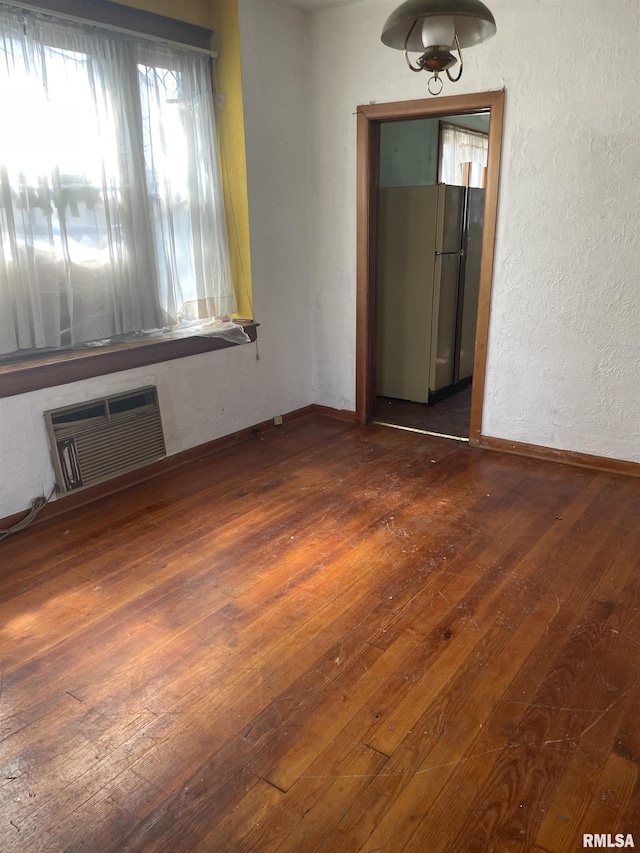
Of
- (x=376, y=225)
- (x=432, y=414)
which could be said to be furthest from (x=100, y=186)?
(x=432, y=414)

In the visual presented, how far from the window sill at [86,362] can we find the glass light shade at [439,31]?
86.8 inches

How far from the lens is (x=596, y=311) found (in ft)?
11.5

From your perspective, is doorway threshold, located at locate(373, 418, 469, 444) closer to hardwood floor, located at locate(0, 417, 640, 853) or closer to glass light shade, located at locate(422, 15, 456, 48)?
hardwood floor, located at locate(0, 417, 640, 853)

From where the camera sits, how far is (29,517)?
3092 millimetres

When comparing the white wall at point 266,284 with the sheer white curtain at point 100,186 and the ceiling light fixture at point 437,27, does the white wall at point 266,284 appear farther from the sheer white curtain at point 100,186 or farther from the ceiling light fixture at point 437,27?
the ceiling light fixture at point 437,27

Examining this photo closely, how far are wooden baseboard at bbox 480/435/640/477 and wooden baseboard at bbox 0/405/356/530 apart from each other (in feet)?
3.66

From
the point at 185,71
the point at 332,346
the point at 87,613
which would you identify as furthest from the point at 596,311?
the point at 87,613

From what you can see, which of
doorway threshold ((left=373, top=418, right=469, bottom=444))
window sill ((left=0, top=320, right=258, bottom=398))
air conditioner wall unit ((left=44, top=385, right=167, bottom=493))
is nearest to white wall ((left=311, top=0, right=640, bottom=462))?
doorway threshold ((left=373, top=418, right=469, bottom=444))

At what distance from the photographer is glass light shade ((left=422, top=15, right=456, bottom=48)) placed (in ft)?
6.10

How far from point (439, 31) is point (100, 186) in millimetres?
2043

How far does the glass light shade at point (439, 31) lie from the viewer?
6.10 ft

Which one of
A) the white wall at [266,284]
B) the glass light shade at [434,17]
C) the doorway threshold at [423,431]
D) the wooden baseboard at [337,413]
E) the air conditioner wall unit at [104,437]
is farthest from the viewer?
the wooden baseboard at [337,413]

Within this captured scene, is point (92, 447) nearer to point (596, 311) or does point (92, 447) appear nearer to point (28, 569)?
point (28, 569)

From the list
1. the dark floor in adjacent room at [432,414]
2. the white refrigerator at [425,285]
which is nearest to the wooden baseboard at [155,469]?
the dark floor in adjacent room at [432,414]
